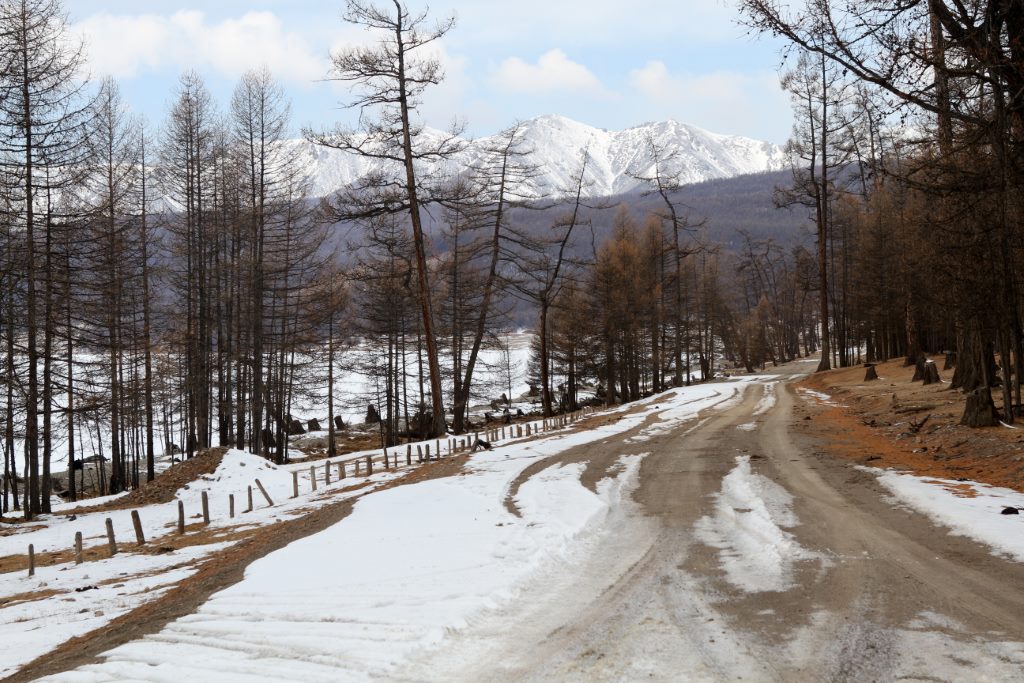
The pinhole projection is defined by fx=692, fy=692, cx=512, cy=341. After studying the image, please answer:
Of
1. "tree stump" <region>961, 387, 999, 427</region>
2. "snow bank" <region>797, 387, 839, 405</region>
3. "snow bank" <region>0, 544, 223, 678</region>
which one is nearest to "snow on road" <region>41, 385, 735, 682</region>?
"snow bank" <region>0, 544, 223, 678</region>

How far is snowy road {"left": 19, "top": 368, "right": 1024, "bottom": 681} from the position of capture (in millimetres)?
4805

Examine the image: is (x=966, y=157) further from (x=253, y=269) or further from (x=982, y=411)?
(x=253, y=269)

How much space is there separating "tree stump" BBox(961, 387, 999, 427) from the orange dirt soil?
30 centimetres

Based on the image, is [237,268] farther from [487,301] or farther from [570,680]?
[570,680]

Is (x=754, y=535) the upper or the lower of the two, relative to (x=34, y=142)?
lower

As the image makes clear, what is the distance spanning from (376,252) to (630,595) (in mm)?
34425

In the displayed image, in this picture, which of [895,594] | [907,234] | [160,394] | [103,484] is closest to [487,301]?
[160,394]

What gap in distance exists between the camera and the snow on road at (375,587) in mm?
5418

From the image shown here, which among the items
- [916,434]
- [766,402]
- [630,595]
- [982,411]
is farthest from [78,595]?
[766,402]

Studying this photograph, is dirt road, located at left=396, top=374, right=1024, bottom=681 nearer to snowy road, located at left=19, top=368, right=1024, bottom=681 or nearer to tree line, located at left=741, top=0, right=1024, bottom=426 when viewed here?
snowy road, located at left=19, top=368, right=1024, bottom=681

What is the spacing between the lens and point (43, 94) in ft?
65.6

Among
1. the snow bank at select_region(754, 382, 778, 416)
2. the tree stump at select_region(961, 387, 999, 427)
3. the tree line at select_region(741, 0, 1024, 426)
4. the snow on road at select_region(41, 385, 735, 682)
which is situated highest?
the tree line at select_region(741, 0, 1024, 426)

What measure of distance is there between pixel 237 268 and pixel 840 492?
2743 cm

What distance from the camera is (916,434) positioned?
16109 mm
